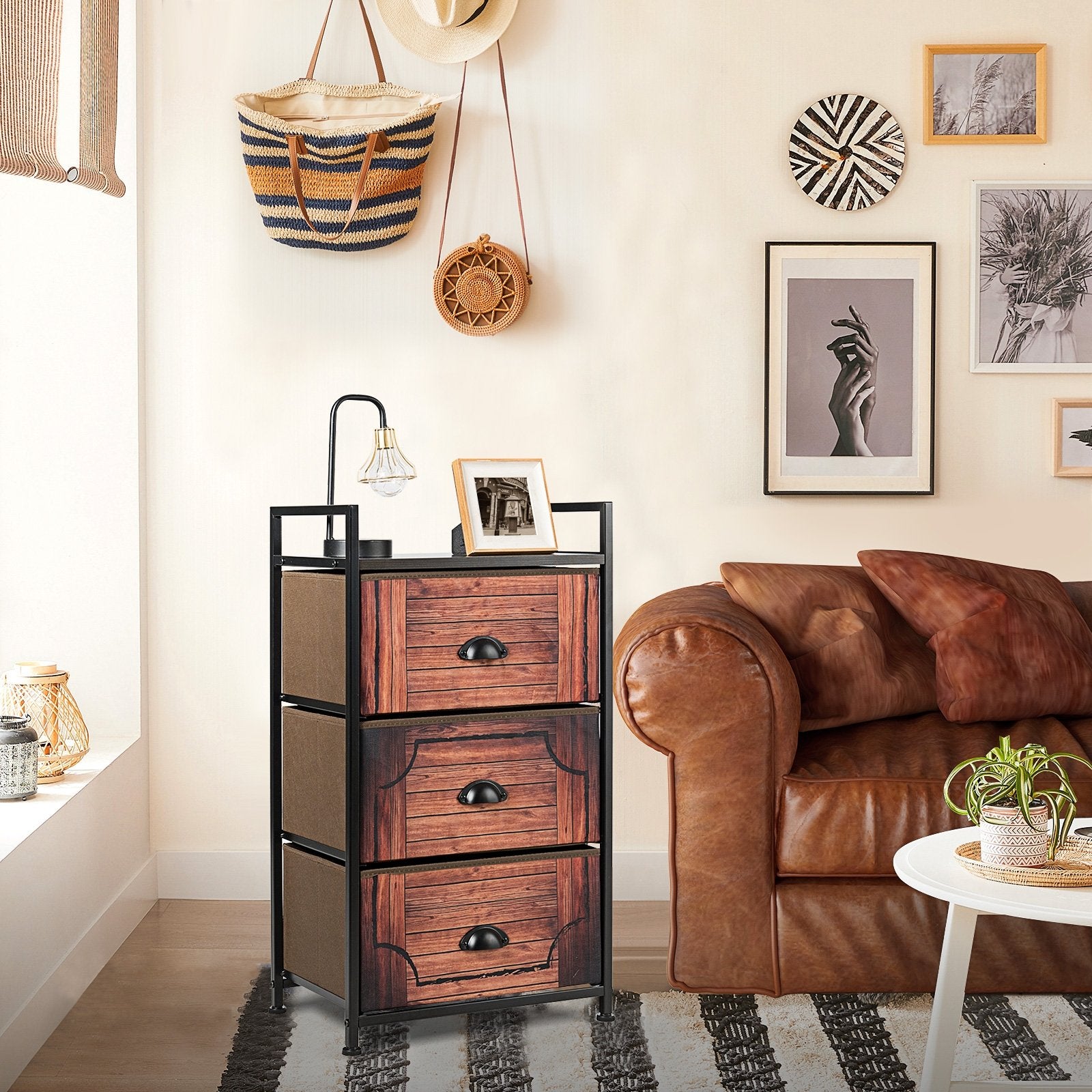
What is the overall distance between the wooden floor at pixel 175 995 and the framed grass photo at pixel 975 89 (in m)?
2.11

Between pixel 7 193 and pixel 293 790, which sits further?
pixel 7 193

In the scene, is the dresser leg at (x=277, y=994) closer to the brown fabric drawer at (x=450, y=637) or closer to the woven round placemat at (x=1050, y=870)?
the brown fabric drawer at (x=450, y=637)

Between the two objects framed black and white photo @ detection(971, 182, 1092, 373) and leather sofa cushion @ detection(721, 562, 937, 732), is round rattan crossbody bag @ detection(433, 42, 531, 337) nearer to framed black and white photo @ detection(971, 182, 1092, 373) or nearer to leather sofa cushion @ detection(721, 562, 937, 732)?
leather sofa cushion @ detection(721, 562, 937, 732)

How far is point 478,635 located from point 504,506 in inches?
10.0

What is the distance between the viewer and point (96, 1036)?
204 centimetres

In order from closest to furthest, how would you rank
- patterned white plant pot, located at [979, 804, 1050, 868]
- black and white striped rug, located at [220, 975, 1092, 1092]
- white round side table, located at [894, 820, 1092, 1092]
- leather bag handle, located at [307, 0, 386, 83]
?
white round side table, located at [894, 820, 1092, 1092], patterned white plant pot, located at [979, 804, 1050, 868], black and white striped rug, located at [220, 975, 1092, 1092], leather bag handle, located at [307, 0, 386, 83]

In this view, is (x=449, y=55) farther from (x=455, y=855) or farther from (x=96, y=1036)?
(x=96, y=1036)

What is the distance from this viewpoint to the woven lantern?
93.0 inches

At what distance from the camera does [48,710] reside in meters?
2.38

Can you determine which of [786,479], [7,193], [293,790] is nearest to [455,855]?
[293,790]

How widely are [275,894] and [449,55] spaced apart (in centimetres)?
199

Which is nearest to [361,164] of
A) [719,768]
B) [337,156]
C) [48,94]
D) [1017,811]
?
[337,156]

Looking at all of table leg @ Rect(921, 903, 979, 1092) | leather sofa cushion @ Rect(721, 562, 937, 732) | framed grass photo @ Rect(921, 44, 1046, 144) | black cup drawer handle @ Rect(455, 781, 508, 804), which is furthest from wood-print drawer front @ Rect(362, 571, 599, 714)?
framed grass photo @ Rect(921, 44, 1046, 144)

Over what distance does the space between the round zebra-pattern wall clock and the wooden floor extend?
1875 mm
